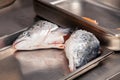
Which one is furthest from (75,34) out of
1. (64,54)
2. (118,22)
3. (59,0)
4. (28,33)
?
(59,0)

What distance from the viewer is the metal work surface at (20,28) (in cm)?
74

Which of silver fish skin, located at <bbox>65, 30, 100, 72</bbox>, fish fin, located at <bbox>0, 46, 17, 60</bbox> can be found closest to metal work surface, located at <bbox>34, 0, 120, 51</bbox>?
silver fish skin, located at <bbox>65, 30, 100, 72</bbox>

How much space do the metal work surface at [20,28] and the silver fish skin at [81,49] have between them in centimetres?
4

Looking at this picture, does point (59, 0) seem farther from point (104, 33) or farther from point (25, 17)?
point (104, 33)

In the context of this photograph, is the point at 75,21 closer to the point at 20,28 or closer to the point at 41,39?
the point at 41,39

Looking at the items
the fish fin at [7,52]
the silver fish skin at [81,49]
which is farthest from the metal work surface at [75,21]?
the fish fin at [7,52]

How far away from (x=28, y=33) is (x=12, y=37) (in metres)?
0.10

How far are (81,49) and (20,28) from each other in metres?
0.38

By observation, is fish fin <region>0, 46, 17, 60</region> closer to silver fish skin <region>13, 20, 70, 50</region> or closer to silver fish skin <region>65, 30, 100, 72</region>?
silver fish skin <region>13, 20, 70, 50</region>

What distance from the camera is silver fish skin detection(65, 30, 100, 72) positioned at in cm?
76

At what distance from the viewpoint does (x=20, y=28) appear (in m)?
1.06

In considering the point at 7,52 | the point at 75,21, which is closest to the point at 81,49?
the point at 75,21

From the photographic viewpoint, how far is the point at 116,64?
760 millimetres

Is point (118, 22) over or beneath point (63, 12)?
beneath
